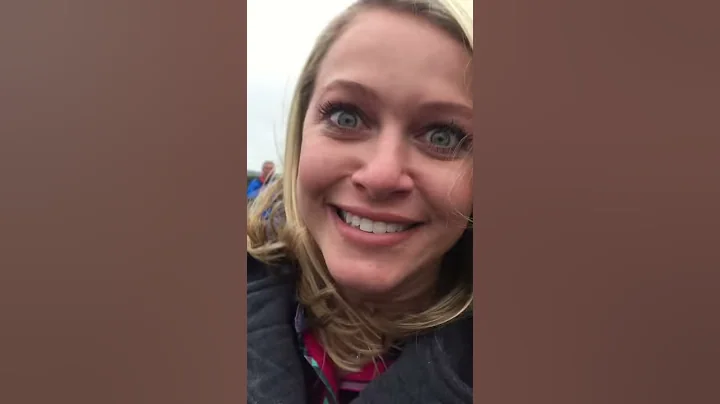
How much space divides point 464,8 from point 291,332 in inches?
20.9

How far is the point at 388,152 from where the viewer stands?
2.71ft

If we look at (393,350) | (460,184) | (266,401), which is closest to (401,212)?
(460,184)

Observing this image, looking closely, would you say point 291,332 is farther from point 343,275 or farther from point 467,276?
point 467,276

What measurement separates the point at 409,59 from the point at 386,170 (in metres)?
0.16

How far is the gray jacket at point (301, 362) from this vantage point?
2.80ft

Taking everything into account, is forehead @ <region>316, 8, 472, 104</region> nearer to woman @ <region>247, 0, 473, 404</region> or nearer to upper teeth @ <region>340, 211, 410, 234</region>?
woman @ <region>247, 0, 473, 404</region>

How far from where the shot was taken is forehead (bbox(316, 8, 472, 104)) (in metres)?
0.82

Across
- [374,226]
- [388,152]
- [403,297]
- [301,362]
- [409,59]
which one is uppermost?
[409,59]

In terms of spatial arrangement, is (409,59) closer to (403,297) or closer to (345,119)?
(345,119)

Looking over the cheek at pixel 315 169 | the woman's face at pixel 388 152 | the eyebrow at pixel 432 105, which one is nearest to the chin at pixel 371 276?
the woman's face at pixel 388 152

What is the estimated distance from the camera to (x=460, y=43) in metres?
0.83

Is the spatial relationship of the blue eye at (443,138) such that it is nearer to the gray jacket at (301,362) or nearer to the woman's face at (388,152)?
the woman's face at (388,152)

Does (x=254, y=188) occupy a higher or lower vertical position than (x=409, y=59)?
lower

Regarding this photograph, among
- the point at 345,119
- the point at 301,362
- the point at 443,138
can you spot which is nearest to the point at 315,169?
the point at 345,119
